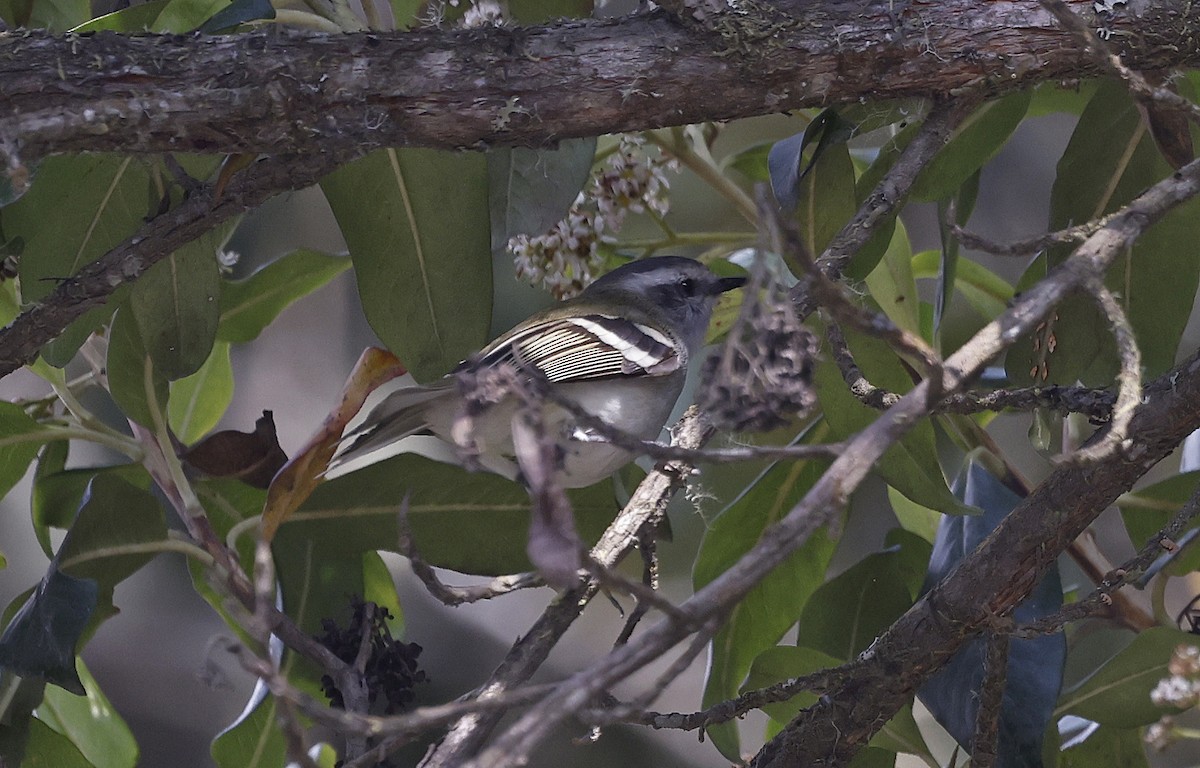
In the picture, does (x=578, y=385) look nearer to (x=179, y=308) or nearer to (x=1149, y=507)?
(x=179, y=308)

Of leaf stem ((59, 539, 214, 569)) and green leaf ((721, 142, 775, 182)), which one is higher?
green leaf ((721, 142, 775, 182))

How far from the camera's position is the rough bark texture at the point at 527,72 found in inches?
37.7

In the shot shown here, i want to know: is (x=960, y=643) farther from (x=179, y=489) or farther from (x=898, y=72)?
(x=179, y=489)

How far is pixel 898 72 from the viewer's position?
107 cm

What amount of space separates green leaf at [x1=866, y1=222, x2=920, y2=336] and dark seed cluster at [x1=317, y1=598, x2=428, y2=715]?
812 mm

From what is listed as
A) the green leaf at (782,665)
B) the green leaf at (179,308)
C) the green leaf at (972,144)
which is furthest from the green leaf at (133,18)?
the green leaf at (782,665)

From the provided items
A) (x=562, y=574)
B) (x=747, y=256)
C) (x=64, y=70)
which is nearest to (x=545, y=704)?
(x=562, y=574)

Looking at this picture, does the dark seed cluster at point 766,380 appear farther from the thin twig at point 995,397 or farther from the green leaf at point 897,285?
the green leaf at point 897,285

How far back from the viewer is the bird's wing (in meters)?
1.46

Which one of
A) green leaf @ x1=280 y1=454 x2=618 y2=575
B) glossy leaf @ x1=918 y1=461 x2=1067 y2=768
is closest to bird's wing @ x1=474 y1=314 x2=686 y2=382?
green leaf @ x1=280 y1=454 x2=618 y2=575

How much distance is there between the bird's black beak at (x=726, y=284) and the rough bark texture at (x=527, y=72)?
64 cm

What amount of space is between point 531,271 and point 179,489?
0.61 meters

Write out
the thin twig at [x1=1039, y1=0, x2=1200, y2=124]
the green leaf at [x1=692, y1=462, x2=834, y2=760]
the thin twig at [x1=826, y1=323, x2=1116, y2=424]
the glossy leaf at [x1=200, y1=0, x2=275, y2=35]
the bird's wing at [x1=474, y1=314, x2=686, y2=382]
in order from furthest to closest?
the green leaf at [x1=692, y1=462, x2=834, y2=760] < the bird's wing at [x1=474, y1=314, x2=686, y2=382] < the glossy leaf at [x1=200, y1=0, x2=275, y2=35] < the thin twig at [x1=826, y1=323, x2=1116, y2=424] < the thin twig at [x1=1039, y1=0, x2=1200, y2=124]

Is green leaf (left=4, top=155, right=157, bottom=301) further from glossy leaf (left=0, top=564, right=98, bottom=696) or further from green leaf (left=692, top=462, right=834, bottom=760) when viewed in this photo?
green leaf (left=692, top=462, right=834, bottom=760)
